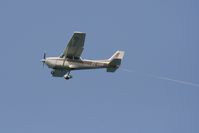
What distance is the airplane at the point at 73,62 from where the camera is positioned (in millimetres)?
74125

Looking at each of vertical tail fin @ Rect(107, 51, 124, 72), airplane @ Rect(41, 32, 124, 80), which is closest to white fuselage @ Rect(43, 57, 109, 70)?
airplane @ Rect(41, 32, 124, 80)

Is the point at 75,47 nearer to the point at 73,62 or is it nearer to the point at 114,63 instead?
the point at 73,62

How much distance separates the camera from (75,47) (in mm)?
74250

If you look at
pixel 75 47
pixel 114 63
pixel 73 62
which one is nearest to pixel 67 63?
pixel 73 62

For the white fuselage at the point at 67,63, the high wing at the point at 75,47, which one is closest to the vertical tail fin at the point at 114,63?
the white fuselage at the point at 67,63

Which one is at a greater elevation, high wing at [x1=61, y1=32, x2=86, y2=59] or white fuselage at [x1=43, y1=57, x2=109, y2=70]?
high wing at [x1=61, y1=32, x2=86, y2=59]

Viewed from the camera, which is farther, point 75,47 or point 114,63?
point 114,63

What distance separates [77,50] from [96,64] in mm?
3819

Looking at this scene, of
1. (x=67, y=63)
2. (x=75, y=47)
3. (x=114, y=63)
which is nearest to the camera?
(x=75, y=47)

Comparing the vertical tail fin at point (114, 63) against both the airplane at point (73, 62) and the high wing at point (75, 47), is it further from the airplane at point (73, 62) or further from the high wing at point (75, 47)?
the high wing at point (75, 47)

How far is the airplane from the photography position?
74.1 m

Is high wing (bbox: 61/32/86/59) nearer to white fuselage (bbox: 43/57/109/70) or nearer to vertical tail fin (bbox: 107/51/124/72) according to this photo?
white fuselage (bbox: 43/57/109/70)

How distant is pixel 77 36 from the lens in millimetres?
72562

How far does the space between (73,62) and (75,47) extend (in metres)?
2.41
